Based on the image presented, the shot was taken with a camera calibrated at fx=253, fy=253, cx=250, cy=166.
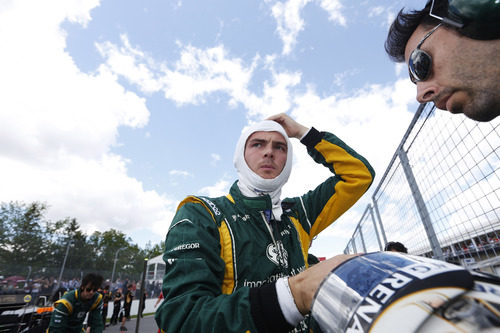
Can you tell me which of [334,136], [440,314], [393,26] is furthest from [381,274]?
[393,26]

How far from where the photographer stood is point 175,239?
109cm

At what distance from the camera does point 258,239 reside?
1339mm

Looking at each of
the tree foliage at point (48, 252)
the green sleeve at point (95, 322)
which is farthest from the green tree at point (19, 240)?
the green sleeve at point (95, 322)

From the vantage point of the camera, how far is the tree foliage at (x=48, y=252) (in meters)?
16.4

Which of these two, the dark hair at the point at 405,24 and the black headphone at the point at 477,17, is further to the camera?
the dark hair at the point at 405,24

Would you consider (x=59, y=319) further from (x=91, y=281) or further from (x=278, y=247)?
(x=278, y=247)

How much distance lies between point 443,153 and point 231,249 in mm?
2207

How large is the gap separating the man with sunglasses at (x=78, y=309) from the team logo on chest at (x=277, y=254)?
→ 4.67 metres

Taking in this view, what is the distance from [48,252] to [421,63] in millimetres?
25246

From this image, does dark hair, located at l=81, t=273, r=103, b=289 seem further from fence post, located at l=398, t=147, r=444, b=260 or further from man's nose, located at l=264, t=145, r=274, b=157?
fence post, located at l=398, t=147, r=444, b=260

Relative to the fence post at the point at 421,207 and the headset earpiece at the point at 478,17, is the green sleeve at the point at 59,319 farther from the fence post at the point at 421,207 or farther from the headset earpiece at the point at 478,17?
the headset earpiece at the point at 478,17

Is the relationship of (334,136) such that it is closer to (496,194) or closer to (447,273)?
(496,194)

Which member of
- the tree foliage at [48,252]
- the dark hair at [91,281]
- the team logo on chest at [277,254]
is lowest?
the team logo on chest at [277,254]

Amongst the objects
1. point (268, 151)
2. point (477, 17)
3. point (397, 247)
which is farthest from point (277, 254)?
point (397, 247)
